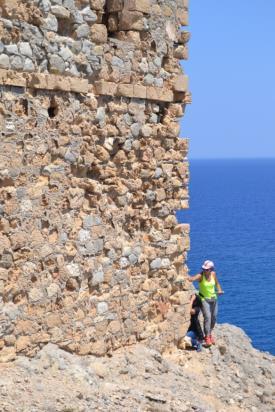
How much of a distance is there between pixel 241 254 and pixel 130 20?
1815 inches

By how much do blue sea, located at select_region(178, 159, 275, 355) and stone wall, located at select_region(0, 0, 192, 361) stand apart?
1934 centimetres

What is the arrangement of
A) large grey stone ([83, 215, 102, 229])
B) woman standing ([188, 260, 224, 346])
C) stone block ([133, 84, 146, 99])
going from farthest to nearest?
1. woman standing ([188, 260, 224, 346])
2. stone block ([133, 84, 146, 99])
3. large grey stone ([83, 215, 102, 229])

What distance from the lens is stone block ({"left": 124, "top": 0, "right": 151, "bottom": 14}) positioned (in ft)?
37.1

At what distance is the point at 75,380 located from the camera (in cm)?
1007

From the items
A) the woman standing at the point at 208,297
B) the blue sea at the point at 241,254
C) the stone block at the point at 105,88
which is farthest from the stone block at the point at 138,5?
the blue sea at the point at 241,254

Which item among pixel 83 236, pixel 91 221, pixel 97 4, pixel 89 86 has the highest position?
pixel 97 4

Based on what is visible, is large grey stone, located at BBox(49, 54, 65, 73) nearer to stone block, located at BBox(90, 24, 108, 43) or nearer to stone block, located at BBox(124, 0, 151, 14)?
stone block, located at BBox(90, 24, 108, 43)

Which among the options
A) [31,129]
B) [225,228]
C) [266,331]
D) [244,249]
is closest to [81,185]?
[31,129]

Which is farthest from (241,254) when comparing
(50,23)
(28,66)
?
(28,66)

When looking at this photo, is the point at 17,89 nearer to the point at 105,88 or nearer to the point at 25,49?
the point at 25,49

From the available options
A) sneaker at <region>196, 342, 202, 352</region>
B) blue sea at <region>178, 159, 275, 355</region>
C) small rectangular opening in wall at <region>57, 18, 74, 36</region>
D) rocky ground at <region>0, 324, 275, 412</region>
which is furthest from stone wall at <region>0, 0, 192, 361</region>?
blue sea at <region>178, 159, 275, 355</region>

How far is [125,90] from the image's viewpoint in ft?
37.0

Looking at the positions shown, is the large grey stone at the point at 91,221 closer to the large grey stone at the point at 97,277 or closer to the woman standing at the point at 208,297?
the large grey stone at the point at 97,277

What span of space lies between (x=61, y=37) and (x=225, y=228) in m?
66.0
